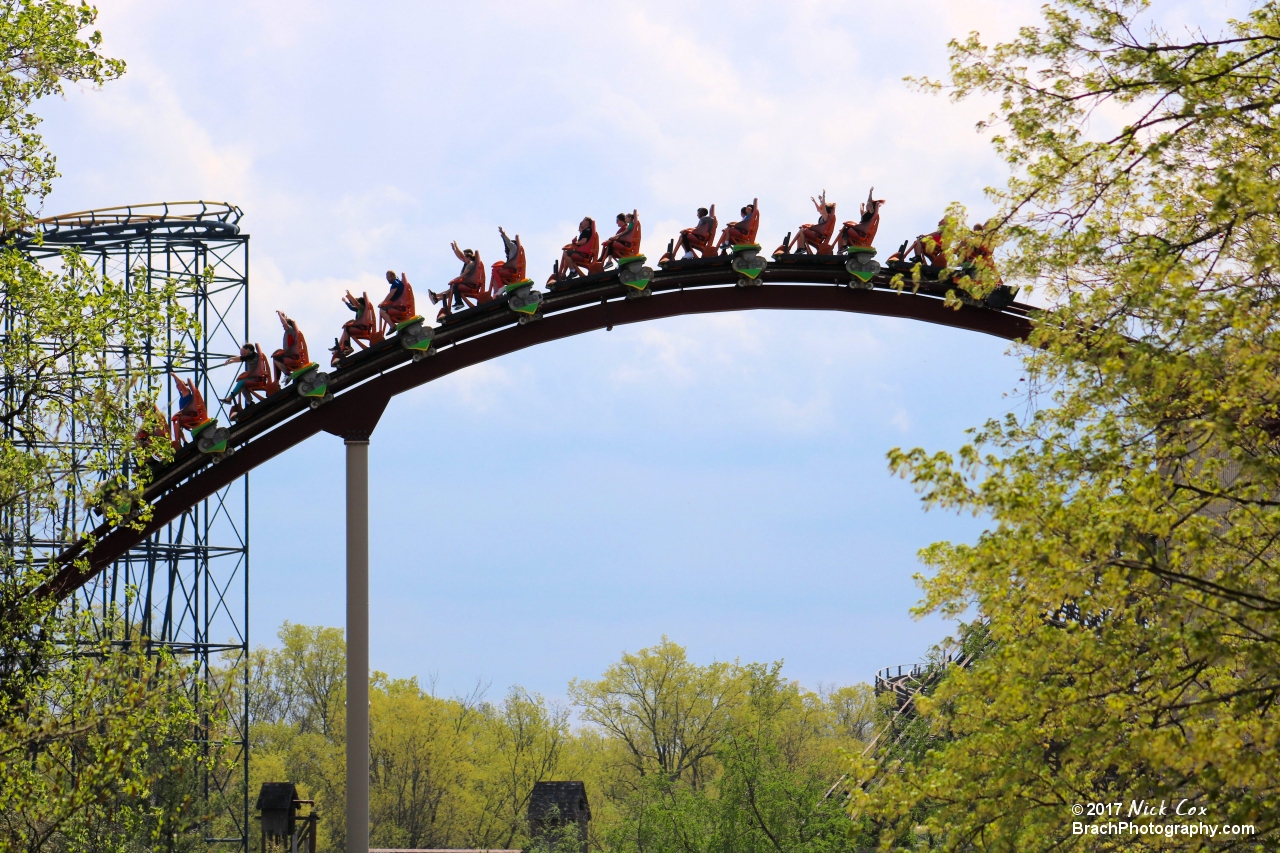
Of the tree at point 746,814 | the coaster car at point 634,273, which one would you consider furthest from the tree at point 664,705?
the coaster car at point 634,273

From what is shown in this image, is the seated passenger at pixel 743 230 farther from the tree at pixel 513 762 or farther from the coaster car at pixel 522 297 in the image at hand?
the tree at pixel 513 762

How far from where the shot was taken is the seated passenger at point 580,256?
1559cm

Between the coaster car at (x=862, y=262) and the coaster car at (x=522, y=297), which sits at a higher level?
the coaster car at (x=862, y=262)

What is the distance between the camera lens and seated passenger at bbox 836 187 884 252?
16.2m

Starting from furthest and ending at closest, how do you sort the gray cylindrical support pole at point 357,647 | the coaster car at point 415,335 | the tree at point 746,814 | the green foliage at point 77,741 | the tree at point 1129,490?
the tree at point 746,814 < the coaster car at point 415,335 < the gray cylindrical support pole at point 357,647 < the green foliage at point 77,741 < the tree at point 1129,490

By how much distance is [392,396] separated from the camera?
1535 cm

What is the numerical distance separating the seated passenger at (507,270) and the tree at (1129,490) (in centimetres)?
823

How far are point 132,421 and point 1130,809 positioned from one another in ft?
24.5

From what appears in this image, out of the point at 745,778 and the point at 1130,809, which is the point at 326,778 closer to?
the point at 745,778

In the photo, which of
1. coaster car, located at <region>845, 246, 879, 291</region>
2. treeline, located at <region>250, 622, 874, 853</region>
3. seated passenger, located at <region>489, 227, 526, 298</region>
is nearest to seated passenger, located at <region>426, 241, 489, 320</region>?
seated passenger, located at <region>489, 227, 526, 298</region>

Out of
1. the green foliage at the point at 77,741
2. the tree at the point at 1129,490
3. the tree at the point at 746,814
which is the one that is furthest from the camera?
the tree at the point at 746,814

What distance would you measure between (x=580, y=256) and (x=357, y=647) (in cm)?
525

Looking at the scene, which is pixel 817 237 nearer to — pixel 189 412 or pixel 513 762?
pixel 189 412

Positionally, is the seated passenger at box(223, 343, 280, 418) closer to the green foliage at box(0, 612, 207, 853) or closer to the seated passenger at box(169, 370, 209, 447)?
the seated passenger at box(169, 370, 209, 447)
